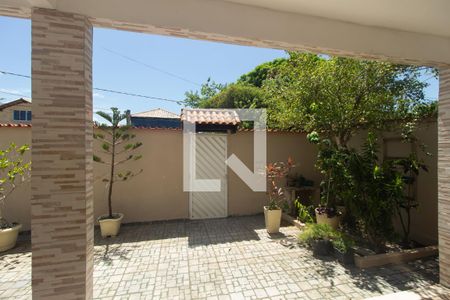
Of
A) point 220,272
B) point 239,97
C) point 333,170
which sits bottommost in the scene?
point 220,272

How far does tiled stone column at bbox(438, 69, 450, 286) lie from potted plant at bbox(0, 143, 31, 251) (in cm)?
741

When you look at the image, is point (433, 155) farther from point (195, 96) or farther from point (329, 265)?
point (195, 96)

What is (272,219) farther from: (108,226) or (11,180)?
(11,180)

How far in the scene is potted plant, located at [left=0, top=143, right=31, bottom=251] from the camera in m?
4.68

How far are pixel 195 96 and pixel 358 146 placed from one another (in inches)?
748

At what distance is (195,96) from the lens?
23625 mm

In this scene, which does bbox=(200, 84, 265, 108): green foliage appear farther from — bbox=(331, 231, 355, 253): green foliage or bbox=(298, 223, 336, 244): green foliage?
bbox=(331, 231, 355, 253): green foliage

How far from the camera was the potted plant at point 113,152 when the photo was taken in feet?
18.1

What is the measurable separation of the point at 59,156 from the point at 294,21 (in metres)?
2.60

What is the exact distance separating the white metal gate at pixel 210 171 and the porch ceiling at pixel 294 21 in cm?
444

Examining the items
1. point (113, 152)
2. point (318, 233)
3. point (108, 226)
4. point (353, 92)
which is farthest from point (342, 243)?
point (113, 152)

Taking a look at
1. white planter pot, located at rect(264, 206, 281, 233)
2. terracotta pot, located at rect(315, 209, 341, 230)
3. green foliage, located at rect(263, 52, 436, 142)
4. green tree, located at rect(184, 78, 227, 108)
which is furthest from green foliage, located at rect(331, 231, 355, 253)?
green tree, located at rect(184, 78, 227, 108)

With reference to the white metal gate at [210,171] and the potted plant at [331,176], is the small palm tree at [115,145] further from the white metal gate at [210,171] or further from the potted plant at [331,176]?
the potted plant at [331,176]

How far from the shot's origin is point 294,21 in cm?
252
